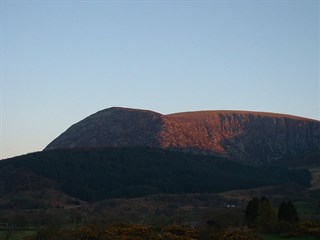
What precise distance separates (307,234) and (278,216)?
13043 mm

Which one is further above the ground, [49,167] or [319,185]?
[49,167]

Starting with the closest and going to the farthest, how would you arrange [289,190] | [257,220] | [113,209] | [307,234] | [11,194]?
1. [307,234]
2. [257,220]
3. [113,209]
4. [11,194]
5. [289,190]

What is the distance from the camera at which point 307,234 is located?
61.3m

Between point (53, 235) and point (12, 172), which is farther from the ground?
point (12, 172)

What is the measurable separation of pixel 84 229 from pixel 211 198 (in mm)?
106511

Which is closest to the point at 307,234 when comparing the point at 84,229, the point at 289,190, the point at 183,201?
the point at 84,229

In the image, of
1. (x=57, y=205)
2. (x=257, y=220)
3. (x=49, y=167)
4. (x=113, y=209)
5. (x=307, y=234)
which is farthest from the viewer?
(x=49, y=167)

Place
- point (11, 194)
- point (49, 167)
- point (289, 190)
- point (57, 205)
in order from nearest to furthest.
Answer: point (57, 205)
point (11, 194)
point (289, 190)
point (49, 167)

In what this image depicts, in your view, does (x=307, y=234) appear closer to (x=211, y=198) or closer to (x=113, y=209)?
(x=113, y=209)

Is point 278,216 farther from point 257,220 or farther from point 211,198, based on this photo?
point 211,198

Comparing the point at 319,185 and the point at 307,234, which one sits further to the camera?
the point at 319,185

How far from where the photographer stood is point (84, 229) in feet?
202

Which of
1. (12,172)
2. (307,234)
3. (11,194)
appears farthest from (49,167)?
(307,234)

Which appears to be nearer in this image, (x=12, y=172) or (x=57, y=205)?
(x=57, y=205)
